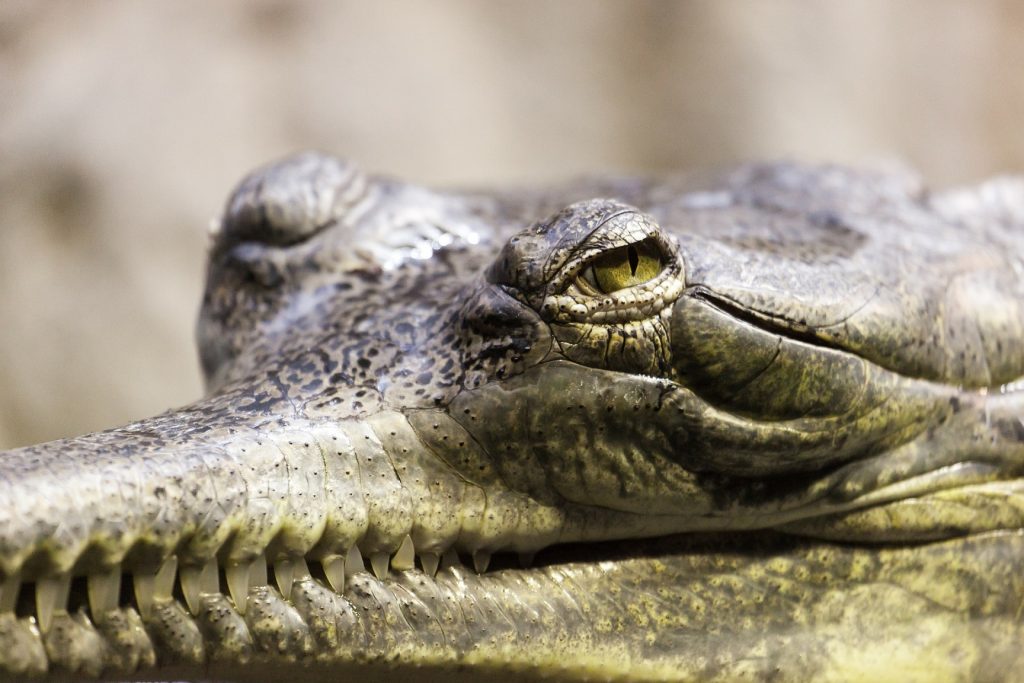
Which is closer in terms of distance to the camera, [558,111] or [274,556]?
[274,556]

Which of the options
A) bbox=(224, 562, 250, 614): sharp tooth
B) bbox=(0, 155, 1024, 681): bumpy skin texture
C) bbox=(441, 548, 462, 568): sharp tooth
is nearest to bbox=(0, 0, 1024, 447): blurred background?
bbox=(0, 155, 1024, 681): bumpy skin texture

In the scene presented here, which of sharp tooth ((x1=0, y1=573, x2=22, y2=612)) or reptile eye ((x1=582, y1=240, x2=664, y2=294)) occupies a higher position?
reptile eye ((x1=582, y1=240, x2=664, y2=294))

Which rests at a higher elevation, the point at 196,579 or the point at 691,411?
the point at 691,411

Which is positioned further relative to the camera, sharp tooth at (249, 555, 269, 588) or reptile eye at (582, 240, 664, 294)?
reptile eye at (582, 240, 664, 294)

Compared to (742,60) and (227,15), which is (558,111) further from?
(227,15)

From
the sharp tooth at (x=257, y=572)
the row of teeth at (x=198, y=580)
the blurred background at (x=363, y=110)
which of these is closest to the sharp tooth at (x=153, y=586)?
the row of teeth at (x=198, y=580)

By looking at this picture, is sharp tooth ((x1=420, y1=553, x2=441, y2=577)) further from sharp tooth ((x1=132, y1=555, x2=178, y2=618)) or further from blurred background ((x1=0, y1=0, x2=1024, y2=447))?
blurred background ((x1=0, y1=0, x2=1024, y2=447))

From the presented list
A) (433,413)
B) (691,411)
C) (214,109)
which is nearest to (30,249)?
(214,109)
